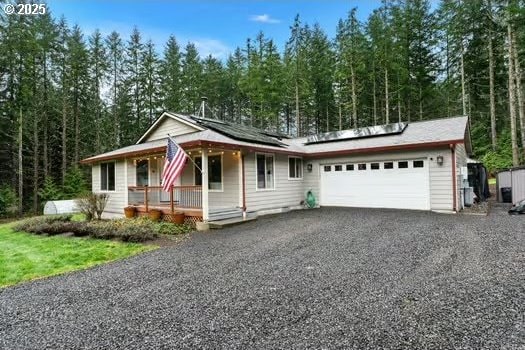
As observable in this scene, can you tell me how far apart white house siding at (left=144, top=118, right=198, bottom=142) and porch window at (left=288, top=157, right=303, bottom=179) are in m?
4.46

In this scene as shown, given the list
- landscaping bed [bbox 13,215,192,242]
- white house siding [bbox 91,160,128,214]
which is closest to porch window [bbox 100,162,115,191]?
white house siding [bbox 91,160,128,214]

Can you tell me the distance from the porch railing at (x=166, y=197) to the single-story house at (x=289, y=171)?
38 millimetres

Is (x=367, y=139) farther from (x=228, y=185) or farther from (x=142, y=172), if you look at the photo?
(x=142, y=172)

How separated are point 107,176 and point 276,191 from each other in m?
8.00

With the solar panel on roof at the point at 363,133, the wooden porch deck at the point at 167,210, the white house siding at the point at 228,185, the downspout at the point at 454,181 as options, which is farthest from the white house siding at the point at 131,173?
the downspout at the point at 454,181

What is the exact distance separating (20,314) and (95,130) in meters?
21.6

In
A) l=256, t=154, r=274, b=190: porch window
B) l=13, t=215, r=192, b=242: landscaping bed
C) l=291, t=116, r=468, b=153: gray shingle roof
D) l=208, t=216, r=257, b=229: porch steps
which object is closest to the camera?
A: l=13, t=215, r=192, b=242: landscaping bed

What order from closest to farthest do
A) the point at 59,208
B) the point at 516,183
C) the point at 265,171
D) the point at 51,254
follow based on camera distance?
the point at 51,254
the point at 265,171
the point at 516,183
the point at 59,208

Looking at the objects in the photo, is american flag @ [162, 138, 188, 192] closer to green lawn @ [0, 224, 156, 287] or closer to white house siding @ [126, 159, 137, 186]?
green lawn @ [0, 224, 156, 287]

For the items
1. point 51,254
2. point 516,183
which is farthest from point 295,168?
point 51,254

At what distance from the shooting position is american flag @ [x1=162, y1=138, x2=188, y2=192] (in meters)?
8.00

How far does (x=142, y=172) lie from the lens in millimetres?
12719

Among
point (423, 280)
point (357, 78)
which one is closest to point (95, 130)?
point (357, 78)

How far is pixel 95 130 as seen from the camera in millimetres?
21875
